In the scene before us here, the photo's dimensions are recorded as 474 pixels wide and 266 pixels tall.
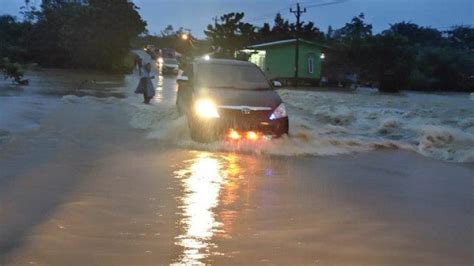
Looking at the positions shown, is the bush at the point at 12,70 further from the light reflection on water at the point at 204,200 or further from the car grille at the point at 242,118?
the light reflection on water at the point at 204,200

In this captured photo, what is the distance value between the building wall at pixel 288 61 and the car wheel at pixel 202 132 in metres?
36.8

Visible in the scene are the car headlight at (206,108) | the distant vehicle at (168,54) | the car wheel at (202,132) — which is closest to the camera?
the car headlight at (206,108)

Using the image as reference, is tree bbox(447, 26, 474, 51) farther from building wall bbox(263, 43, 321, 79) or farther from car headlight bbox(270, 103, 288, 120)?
car headlight bbox(270, 103, 288, 120)

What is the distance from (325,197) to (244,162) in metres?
2.43

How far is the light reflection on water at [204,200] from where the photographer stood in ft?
16.5

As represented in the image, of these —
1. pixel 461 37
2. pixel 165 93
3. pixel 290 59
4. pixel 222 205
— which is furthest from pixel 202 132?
pixel 461 37

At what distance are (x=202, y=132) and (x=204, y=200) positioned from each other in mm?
3958

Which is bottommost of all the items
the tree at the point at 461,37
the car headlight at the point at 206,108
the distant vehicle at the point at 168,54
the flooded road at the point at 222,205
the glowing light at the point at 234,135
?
the flooded road at the point at 222,205

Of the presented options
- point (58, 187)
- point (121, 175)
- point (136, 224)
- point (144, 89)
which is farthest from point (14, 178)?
point (144, 89)

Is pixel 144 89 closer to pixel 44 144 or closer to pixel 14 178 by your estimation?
pixel 44 144

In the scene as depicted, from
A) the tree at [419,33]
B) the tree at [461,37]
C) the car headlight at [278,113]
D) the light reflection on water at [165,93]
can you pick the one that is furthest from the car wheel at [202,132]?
the tree at [419,33]

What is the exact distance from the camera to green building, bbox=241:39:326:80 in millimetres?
47219

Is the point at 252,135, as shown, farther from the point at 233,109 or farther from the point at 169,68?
the point at 169,68

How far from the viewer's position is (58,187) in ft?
23.4
